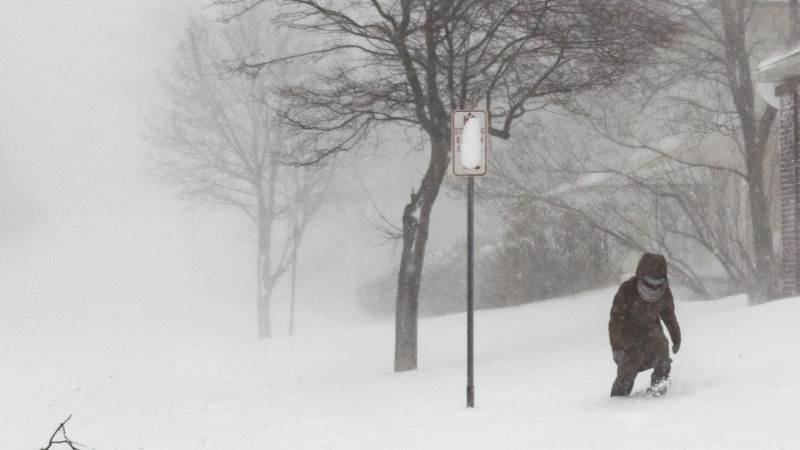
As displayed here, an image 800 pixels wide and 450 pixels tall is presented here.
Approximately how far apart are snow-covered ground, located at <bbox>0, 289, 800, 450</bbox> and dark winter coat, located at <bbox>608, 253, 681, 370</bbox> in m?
0.42

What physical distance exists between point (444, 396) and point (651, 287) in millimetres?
3143

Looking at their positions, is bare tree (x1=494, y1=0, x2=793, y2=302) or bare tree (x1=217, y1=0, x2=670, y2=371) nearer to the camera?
bare tree (x1=217, y1=0, x2=670, y2=371)

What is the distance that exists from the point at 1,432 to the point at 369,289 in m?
Result: 24.0

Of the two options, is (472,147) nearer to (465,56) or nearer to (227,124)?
(465,56)

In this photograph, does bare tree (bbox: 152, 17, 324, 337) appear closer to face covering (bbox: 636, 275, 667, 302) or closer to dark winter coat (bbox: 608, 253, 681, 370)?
dark winter coat (bbox: 608, 253, 681, 370)

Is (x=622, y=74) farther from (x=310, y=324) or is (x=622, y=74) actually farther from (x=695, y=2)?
(x=310, y=324)

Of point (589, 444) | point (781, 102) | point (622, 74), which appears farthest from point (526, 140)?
point (589, 444)

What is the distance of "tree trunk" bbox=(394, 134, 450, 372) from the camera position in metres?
13.4

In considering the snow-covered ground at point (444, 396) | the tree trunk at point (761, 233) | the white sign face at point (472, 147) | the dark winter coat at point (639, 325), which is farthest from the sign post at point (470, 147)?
the tree trunk at point (761, 233)

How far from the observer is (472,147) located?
7.96 m

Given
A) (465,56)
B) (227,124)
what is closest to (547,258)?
(227,124)

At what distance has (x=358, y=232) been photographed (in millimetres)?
49500

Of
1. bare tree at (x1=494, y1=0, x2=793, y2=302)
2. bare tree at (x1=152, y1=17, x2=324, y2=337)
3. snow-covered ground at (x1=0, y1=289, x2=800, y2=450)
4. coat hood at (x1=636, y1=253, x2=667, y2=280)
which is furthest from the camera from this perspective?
bare tree at (x1=152, y1=17, x2=324, y2=337)

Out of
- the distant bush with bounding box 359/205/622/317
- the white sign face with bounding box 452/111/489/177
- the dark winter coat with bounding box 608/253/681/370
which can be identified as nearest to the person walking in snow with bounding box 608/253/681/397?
the dark winter coat with bounding box 608/253/681/370
